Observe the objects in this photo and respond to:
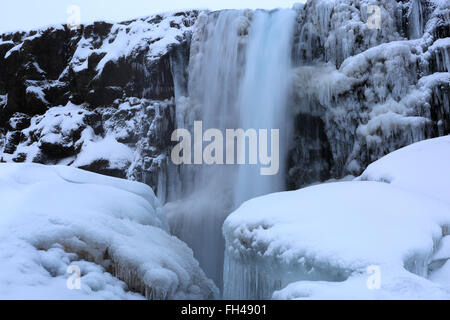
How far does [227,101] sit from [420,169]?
8.36 meters

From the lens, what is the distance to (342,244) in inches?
170

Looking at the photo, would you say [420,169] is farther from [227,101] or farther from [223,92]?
[223,92]

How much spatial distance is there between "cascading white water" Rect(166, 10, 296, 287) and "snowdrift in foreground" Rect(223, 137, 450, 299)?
746 cm

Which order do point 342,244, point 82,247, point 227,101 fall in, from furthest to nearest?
1. point 227,101
2. point 82,247
3. point 342,244

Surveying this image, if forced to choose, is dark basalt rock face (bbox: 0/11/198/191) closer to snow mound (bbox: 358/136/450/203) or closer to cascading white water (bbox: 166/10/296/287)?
cascading white water (bbox: 166/10/296/287)

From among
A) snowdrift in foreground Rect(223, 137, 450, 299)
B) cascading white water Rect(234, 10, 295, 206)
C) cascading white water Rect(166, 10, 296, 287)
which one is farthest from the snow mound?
cascading white water Rect(166, 10, 296, 287)

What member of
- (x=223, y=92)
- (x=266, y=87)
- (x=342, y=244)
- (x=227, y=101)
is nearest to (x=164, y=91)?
(x=223, y=92)

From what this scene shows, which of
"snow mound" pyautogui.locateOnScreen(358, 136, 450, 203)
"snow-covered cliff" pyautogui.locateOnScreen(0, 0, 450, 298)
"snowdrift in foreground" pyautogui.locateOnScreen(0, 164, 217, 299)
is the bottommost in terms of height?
"snowdrift in foreground" pyautogui.locateOnScreen(0, 164, 217, 299)

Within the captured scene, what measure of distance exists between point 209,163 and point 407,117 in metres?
6.65

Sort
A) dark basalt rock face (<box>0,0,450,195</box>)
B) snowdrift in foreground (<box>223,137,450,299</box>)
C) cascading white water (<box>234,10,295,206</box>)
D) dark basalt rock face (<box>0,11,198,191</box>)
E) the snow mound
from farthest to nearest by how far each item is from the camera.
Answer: dark basalt rock face (<box>0,11,198,191</box>) < cascading white water (<box>234,10,295,206</box>) < dark basalt rock face (<box>0,0,450,195</box>) < the snow mound < snowdrift in foreground (<box>223,137,450,299</box>)

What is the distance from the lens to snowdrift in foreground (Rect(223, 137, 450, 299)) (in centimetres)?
372

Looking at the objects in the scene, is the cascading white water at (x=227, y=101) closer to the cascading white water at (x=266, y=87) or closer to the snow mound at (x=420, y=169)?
the cascading white water at (x=266, y=87)

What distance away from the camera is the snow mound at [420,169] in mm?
6639

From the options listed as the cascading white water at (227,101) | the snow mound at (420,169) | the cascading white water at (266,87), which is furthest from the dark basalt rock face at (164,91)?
the snow mound at (420,169)
